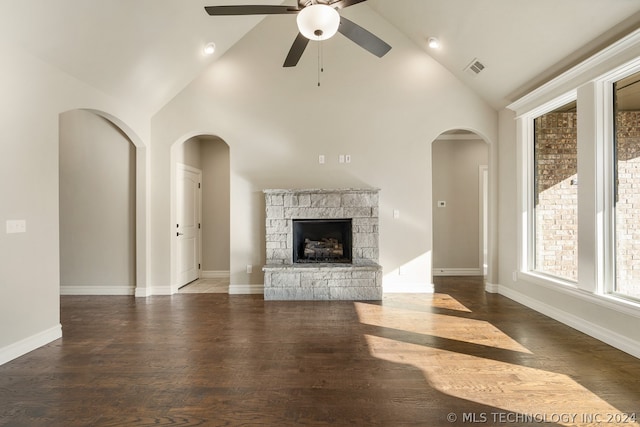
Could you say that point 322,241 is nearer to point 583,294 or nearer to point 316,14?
point 583,294

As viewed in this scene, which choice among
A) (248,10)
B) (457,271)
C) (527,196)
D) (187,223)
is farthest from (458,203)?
(248,10)

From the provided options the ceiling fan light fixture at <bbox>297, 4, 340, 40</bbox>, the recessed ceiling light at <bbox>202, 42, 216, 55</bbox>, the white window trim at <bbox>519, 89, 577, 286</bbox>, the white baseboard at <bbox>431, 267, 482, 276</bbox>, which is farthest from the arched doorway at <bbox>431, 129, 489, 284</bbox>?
the ceiling fan light fixture at <bbox>297, 4, 340, 40</bbox>

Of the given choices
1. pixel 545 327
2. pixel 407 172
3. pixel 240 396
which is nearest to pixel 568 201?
pixel 545 327

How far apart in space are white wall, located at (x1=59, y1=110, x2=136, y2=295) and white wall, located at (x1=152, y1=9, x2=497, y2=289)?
405 mm

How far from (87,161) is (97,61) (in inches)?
76.6

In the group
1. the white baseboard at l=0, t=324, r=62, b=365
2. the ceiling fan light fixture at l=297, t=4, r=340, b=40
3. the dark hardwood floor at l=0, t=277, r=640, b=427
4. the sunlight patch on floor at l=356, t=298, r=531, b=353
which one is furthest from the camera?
the sunlight patch on floor at l=356, t=298, r=531, b=353

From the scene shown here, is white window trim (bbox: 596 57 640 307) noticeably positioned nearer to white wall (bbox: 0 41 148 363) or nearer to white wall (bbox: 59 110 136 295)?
white wall (bbox: 0 41 148 363)

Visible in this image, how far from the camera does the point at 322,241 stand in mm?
5031

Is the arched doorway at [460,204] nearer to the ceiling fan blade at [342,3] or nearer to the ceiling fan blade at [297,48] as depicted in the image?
the ceiling fan blade at [297,48]

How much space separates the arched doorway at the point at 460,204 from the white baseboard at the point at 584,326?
173 cm

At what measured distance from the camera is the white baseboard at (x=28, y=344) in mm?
2654

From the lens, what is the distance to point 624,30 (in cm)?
283

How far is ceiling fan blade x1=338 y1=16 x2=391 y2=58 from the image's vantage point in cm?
281

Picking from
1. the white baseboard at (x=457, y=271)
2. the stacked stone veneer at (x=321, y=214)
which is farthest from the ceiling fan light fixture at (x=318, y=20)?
the white baseboard at (x=457, y=271)
